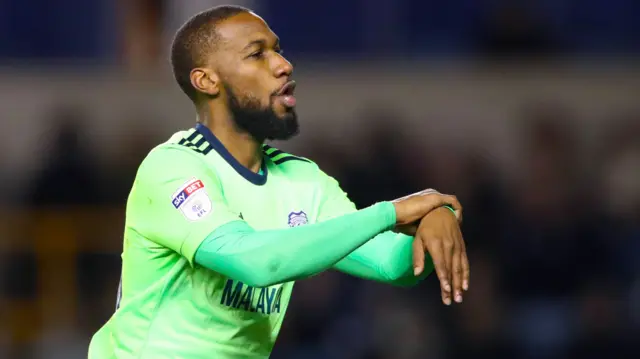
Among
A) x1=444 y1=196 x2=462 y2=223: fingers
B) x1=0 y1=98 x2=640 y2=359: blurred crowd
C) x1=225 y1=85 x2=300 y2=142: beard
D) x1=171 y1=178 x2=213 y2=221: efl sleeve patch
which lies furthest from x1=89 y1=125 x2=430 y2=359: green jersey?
x1=0 y1=98 x2=640 y2=359: blurred crowd

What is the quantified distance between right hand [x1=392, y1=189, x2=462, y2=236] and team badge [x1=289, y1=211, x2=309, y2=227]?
46 cm

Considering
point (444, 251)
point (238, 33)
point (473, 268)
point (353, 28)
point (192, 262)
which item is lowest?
point (473, 268)

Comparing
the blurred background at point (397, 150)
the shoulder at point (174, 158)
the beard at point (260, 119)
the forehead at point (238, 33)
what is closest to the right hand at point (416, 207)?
the beard at point (260, 119)

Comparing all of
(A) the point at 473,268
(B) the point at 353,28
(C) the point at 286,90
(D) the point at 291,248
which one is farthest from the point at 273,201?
(B) the point at 353,28

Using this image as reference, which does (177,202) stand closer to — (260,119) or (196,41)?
(260,119)

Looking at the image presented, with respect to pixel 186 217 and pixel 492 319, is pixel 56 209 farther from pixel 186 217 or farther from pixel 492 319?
pixel 186 217

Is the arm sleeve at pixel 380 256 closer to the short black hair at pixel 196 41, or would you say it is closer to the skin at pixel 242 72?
the skin at pixel 242 72

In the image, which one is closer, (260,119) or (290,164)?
(260,119)

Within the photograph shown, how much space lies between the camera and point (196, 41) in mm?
4348

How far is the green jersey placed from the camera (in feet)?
13.0

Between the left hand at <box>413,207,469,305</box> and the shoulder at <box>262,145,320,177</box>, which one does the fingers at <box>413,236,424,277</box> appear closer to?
the left hand at <box>413,207,469,305</box>

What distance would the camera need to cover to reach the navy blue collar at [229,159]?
14.1 ft

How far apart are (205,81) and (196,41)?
13cm

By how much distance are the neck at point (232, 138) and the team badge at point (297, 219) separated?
180 millimetres
